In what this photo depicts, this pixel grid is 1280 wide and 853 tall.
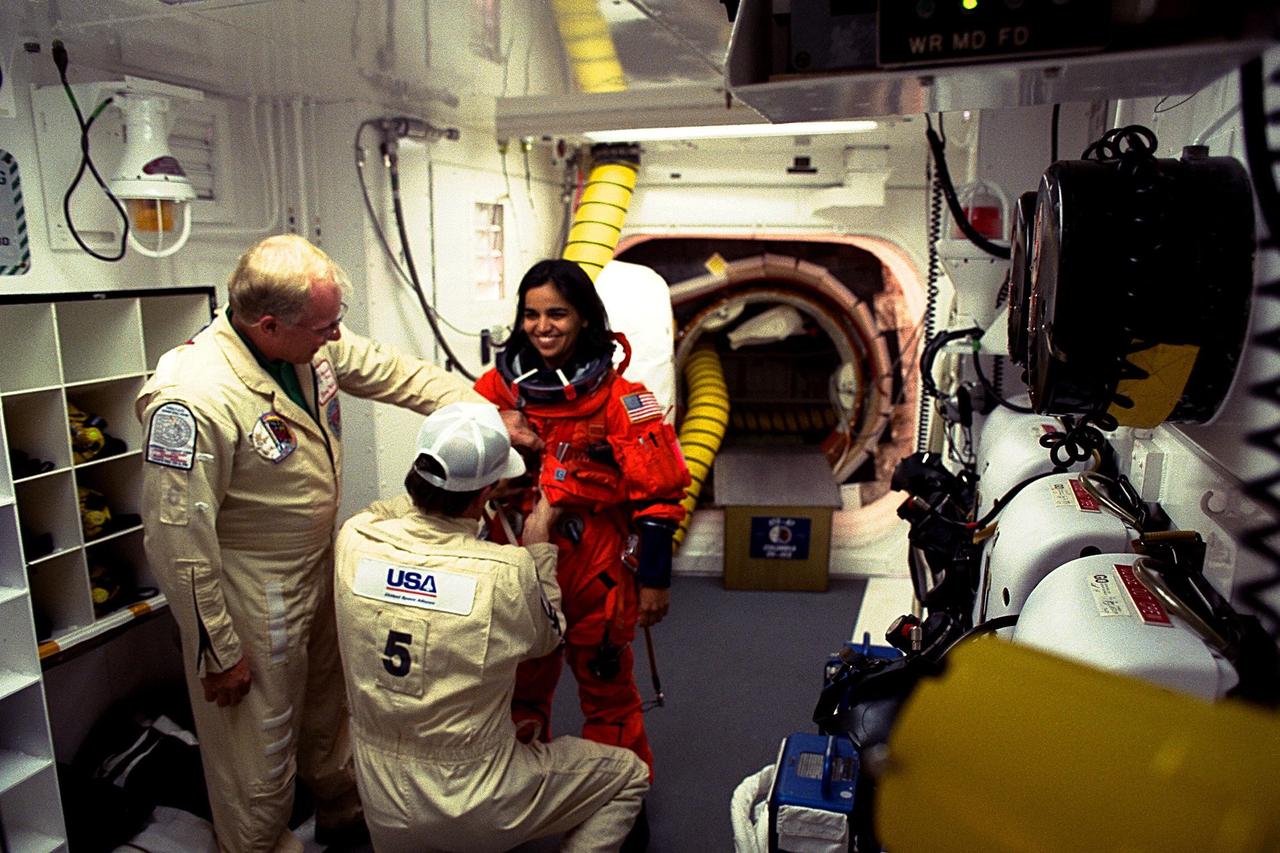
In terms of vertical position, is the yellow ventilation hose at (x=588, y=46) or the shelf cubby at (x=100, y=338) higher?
the yellow ventilation hose at (x=588, y=46)

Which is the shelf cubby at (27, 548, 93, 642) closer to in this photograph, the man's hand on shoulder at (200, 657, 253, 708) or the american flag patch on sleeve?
the man's hand on shoulder at (200, 657, 253, 708)

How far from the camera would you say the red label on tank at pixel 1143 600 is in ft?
3.59

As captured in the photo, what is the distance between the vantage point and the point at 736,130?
12.7 feet

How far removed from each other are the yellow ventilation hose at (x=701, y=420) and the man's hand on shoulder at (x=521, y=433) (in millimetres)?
2277

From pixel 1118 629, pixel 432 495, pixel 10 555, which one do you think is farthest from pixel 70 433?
pixel 1118 629

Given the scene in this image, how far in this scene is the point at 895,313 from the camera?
5.42m

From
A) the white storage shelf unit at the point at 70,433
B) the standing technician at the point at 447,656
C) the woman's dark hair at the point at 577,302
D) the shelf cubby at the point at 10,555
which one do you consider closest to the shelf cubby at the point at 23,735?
the white storage shelf unit at the point at 70,433

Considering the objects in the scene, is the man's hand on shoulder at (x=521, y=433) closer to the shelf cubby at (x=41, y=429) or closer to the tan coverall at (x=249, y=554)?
the tan coverall at (x=249, y=554)

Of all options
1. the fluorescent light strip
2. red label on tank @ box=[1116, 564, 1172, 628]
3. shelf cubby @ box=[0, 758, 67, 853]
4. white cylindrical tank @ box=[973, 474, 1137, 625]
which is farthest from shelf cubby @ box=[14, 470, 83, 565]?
red label on tank @ box=[1116, 564, 1172, 628]

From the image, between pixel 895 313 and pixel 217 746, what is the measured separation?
4.29 m

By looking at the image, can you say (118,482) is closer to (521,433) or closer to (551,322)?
(521,433)

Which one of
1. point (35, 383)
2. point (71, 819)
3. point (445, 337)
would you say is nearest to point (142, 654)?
point (71, 819)

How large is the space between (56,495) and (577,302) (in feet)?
5.63

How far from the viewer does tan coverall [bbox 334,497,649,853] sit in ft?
6.80
